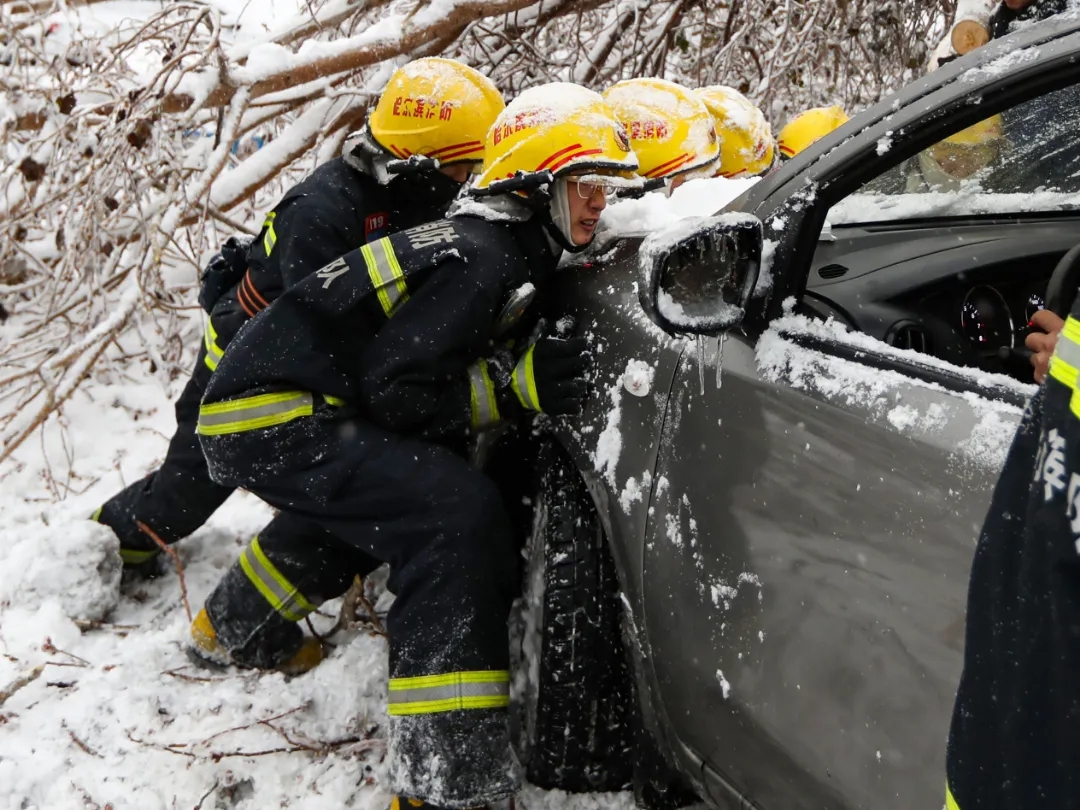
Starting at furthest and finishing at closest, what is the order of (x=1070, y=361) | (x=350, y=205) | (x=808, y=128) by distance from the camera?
(x=808, y=128) → (x=350, y=205) → (x=1070, y=361)

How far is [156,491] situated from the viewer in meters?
3.13

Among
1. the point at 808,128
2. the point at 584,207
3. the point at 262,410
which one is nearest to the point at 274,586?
the point at 262,410

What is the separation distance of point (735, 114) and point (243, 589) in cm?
228

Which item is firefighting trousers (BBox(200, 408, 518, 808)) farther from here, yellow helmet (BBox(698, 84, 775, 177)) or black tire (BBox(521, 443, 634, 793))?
yellow helmet (BBox(698, 84, 775, 177))

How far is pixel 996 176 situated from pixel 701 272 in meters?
1.00

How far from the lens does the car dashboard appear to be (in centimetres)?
193

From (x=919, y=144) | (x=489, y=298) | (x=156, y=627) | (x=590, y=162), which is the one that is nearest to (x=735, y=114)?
(x=590, y=162)

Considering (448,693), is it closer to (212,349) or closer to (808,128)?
(212,349)

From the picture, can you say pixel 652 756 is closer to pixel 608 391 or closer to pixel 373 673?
pixel 608 391

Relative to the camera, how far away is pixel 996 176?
210cm

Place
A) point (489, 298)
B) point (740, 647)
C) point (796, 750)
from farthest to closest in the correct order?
→ point (489, 298) < point (740, 647) < point (796, 750)

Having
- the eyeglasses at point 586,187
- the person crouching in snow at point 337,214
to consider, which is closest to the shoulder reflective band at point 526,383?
the eyeglasses at point 586,187

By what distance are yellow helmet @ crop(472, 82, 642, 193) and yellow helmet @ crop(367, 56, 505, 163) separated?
85 centimetres

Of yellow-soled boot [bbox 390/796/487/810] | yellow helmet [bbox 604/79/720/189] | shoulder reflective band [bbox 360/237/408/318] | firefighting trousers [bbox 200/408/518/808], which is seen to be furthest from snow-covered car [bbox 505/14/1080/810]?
yellow helmet [bbox 604/79/720/189]
